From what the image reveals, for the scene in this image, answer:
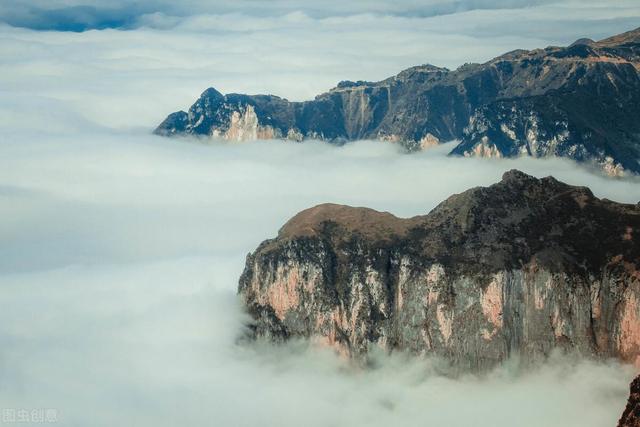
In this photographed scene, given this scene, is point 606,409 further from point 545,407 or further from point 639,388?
point 639,388

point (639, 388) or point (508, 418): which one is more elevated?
point (639, 388)

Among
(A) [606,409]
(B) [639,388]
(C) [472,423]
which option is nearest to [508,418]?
(C) [472,423]

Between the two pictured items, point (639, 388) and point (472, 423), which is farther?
point (472, 423)

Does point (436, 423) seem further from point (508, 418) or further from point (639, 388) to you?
point (639, 388)

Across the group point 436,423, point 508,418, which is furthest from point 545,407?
point 436,423

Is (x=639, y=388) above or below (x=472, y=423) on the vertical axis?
above

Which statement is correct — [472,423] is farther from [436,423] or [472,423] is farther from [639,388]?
[639,388]

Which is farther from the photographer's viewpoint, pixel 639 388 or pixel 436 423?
pixel 436 423
